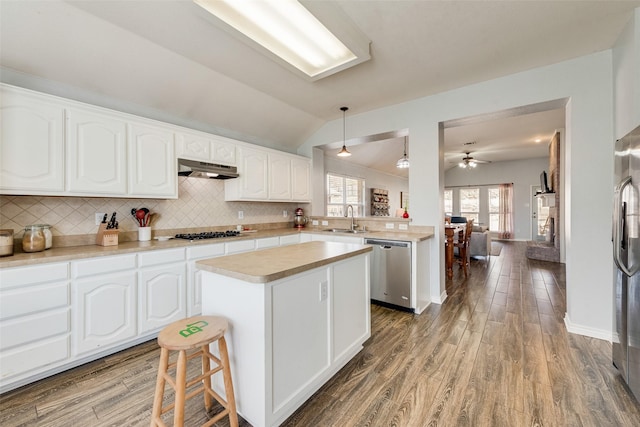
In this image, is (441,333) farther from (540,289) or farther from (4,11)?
(4,11)

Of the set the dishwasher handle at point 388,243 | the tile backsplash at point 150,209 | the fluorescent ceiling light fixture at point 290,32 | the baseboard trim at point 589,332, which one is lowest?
the baseboard trim at point 589,332

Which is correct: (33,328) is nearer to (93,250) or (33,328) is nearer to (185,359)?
(93,250)

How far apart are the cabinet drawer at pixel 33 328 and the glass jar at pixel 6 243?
1.72 ft

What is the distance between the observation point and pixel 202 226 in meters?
3.59

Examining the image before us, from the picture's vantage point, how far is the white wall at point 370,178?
6.72 m

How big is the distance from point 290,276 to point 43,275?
1861 mm

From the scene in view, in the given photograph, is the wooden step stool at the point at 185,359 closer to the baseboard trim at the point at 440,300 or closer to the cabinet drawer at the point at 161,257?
the cabinet drawer at the point at 161,257

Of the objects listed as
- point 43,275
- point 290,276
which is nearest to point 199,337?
point 290,276

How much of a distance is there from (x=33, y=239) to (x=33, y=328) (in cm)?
72

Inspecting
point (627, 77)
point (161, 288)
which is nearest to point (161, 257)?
point (161, 288)

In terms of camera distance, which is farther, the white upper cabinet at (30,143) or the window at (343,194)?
the window at (343,194)

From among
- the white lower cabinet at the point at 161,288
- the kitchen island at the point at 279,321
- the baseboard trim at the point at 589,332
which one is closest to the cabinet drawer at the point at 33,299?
the white lower cabinet at the point at 161,288

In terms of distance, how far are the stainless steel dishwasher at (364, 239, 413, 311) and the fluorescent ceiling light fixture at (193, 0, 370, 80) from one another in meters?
2.04

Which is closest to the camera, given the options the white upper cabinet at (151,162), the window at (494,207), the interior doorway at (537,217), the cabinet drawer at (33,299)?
the cabinet drawer at (33,299)
